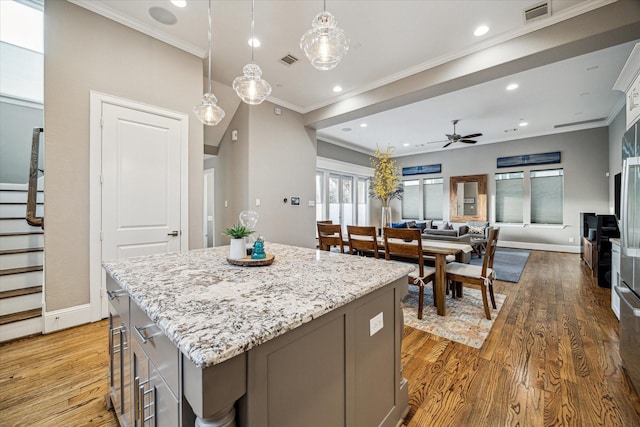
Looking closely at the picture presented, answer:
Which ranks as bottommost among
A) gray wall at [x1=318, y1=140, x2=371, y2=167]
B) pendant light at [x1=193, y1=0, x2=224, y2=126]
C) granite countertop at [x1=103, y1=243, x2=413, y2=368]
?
granite countertop at [x1=103, y1=243, x2=413, y2=368]

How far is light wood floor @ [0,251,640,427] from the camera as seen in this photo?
1.51m

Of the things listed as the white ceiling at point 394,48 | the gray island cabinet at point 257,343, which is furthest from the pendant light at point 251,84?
the gray island cabinet at point 257,343

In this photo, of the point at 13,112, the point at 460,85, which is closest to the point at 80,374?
the point at 460,85

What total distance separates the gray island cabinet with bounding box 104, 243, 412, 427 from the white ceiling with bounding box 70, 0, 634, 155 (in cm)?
260

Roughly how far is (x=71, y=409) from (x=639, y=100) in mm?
4283

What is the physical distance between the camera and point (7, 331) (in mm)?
2271

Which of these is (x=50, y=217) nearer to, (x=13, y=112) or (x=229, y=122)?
(x=229, y=122)

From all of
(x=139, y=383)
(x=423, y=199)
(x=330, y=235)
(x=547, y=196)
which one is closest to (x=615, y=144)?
(x=547, y=196)

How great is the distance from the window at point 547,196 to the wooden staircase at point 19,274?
10107 mm

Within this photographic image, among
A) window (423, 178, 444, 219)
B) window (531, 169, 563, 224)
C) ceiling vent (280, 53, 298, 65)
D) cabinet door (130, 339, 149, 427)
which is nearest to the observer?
cabinet door (130, 339, 149, 427)

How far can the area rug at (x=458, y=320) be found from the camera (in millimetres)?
2428

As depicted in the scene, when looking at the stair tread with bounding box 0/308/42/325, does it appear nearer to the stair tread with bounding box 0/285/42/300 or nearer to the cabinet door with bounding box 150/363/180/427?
the stair tread with bounding box 0/285/42/300

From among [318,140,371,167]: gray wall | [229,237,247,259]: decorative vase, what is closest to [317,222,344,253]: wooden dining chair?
[229,237,247,259]: decorative vase

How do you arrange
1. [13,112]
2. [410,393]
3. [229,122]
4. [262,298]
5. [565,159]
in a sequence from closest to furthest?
[262,298] < [410,393] < [13,112] < [229,122] < [565,159]
